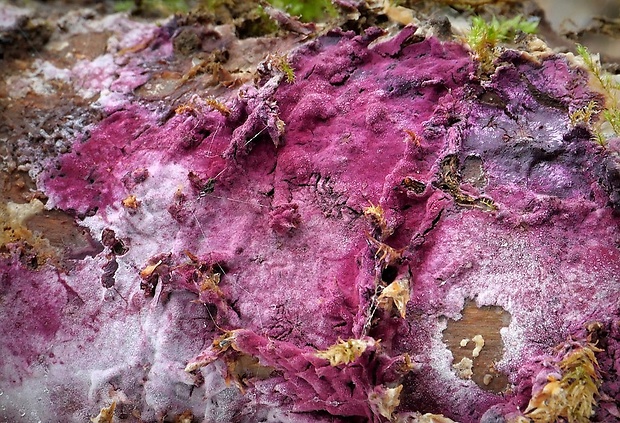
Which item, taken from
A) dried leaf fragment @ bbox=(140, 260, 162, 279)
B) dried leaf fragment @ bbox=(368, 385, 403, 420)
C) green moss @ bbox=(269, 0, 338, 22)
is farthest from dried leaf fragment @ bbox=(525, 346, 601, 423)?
green moss @ bbox=(269, 0, 338, 22)

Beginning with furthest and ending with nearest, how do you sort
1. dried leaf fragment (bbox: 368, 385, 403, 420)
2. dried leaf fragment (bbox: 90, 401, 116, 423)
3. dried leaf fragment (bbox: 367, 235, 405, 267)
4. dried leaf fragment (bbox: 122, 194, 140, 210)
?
dried leaf fragment (bbox: 122, 194, 140, 210) < dried leaf fragment (bbox: 90, 401, 116, 423) < dried leaf fragment (bbox: 367, 235, 405, 267) < dried leaf fragment (bbox: 368, 385, 403, 420)

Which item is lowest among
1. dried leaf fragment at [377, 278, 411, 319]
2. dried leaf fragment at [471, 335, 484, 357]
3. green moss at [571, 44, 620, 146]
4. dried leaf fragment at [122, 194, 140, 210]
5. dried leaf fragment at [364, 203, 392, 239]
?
dried leaf fragment at [471, 335, 484, 357]

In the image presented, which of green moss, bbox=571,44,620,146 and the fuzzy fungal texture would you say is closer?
the fuzzy fungal texture

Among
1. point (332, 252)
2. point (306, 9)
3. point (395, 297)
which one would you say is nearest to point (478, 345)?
point (395, 297)

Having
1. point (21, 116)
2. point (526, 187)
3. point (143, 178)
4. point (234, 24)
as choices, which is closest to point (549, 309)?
point (526, 187)

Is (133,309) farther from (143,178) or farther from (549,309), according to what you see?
(549,309)

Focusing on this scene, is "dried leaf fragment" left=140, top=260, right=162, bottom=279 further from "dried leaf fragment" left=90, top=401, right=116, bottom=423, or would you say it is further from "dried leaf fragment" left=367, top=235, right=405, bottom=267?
"dried leaf fragment" left=367, top=235, right=405, bottom=267

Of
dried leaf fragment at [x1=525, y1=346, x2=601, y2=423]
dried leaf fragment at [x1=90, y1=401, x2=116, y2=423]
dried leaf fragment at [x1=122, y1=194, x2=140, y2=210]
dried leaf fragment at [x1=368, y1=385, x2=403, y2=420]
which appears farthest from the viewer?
dried leaf fragment at [x1=122, y1=194, x2=140, y2=210]
